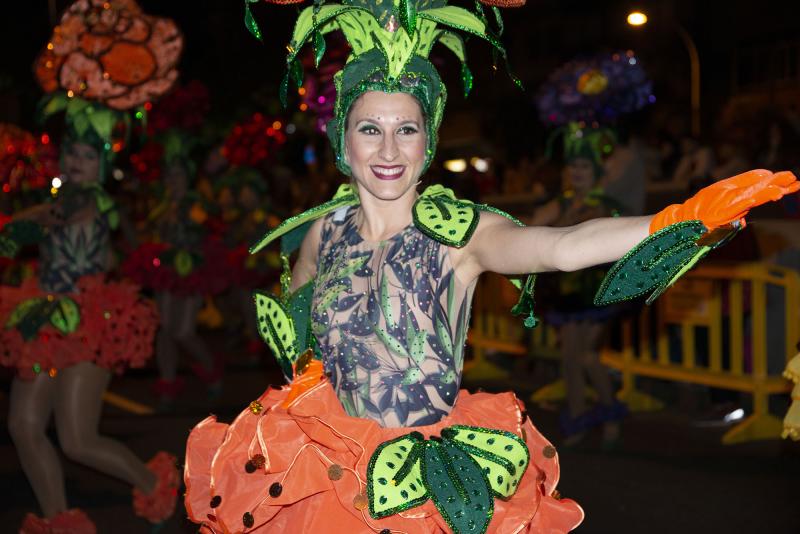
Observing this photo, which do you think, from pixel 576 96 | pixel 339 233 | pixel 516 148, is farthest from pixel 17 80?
pixel 339 233

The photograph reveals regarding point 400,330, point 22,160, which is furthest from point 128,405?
point 400,330

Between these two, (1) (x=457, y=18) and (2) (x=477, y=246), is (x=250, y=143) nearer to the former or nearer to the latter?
(1) (x=457, y=18)

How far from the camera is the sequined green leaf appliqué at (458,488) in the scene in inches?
113

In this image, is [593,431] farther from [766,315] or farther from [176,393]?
[176,393]

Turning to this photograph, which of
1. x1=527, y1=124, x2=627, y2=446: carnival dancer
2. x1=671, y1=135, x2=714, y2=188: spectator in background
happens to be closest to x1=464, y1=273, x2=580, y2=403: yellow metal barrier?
x1=527, y1=124, x2=627, y2=446: carnival dancer

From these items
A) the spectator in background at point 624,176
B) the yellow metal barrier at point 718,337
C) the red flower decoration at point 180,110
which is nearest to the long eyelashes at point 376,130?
the spectator in background at point 624,176

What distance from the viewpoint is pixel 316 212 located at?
362 centimetres

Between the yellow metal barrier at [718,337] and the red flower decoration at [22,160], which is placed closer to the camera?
the red flower decoration at [22,160]

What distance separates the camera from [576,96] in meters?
7.67

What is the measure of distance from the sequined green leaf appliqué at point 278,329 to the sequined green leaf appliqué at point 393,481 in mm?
667

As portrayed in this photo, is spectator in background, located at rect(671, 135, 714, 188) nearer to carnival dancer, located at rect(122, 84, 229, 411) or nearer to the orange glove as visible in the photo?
carnival dancer, located at rect(122, 84, 229, 411)

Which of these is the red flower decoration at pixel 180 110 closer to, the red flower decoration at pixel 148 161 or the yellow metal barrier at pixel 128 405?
the red flower decoration at pixel 148 161

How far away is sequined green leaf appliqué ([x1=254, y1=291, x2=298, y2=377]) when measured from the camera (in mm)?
3559

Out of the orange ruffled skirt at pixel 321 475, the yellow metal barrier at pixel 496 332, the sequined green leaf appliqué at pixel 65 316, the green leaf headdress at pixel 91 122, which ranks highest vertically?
the green leaf headdress at pixel 91 122
